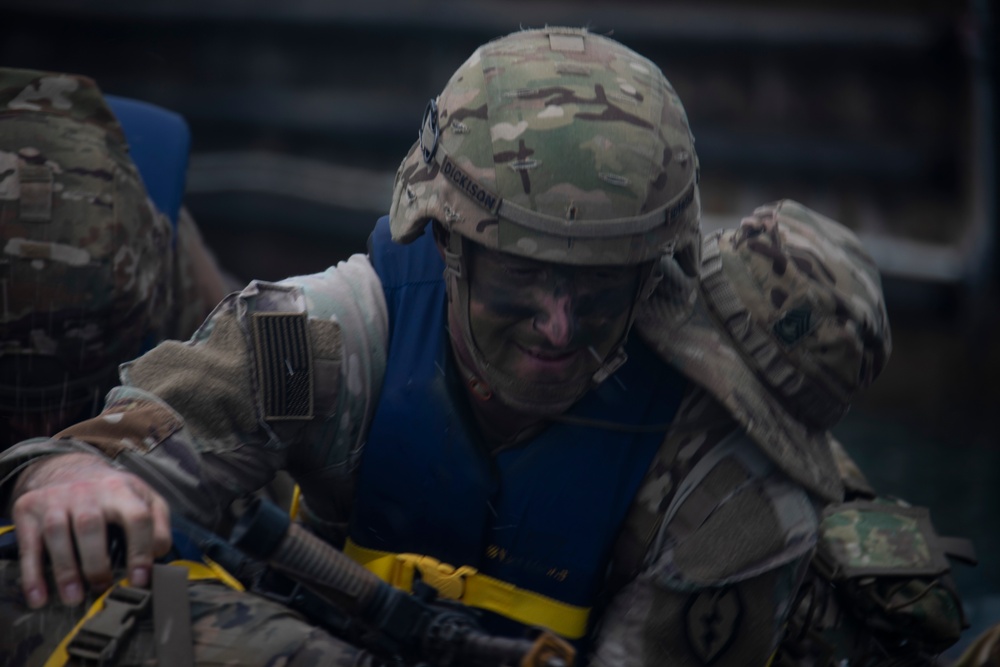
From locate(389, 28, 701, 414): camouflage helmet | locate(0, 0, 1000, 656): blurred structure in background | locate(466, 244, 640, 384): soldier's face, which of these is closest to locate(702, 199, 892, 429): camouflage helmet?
locate(389, 28, 701, 414): camouflage helmet

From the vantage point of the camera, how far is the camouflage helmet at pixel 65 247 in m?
2.80

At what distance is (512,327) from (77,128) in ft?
4.14

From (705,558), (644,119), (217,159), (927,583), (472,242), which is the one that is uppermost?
(644,119)

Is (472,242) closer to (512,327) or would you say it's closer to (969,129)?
(512,327)

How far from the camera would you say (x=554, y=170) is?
2.22 meters

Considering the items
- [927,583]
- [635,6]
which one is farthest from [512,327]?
[635,6]

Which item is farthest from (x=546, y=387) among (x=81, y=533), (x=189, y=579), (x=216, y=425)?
(x=81, y=533)

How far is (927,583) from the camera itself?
289cm

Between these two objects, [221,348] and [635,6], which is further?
[635,6]

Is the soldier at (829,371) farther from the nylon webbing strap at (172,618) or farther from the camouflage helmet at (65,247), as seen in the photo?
the camouflage helmet at (65,247)

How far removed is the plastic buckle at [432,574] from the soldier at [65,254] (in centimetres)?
98

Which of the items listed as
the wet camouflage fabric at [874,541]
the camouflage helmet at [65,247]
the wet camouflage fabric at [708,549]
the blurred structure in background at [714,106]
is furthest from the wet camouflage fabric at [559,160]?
the blurred structure in background at [714,106]

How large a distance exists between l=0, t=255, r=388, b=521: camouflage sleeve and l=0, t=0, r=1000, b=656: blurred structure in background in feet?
12.2

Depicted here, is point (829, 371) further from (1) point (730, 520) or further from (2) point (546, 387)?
(2) point (546, 387)
